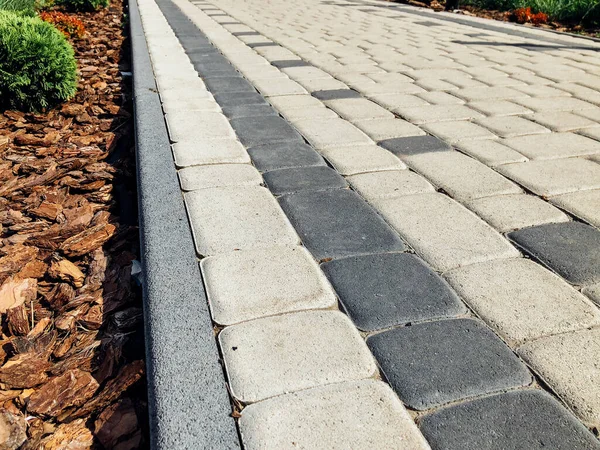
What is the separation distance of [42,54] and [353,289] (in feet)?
11.0

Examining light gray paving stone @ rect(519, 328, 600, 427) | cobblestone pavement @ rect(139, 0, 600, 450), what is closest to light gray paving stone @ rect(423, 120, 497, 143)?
cobblestone pavement @ rect(139, 0, 600, 450)

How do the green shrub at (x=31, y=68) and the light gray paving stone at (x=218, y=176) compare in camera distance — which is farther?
the green shrub at (x=31, y=68)

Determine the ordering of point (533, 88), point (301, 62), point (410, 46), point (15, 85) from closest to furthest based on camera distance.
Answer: point (15, 85)
point (533, 88)
point (301, 62)
point (410, 46)

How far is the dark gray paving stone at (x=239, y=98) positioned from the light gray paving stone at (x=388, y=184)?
153 centimetres

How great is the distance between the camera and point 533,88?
4.45 m

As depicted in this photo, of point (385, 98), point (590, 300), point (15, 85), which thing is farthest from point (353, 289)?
point (15, 85)

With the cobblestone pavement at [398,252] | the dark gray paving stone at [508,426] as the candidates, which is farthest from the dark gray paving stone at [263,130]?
the dark gray paving stone at [508,426]

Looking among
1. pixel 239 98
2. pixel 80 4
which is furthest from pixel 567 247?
pixel 80 4

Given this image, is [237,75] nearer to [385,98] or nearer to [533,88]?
[385,98]

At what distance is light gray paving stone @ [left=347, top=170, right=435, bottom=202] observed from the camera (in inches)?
99.7

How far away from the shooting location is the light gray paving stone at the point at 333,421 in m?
1.25

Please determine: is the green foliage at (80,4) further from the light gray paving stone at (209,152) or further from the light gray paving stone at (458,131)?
the light gray paving stone at (458,131)

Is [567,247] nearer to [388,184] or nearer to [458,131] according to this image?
[388,184]

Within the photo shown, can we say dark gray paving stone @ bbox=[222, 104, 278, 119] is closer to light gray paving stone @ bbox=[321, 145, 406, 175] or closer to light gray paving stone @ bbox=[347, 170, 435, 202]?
light gray paving stone @ bbox=[321, 145, 406, 175]
